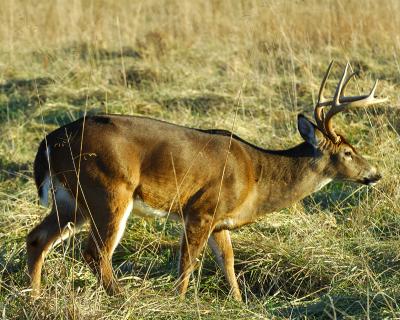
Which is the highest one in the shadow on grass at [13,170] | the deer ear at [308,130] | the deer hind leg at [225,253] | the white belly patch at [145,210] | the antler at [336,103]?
the antler at [336,103]

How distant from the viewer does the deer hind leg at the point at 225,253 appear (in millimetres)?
5859

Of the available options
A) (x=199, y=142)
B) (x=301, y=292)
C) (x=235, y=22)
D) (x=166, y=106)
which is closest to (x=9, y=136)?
(x=166, y=106)

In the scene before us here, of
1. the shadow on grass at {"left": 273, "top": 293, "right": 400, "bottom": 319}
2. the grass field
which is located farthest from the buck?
the shadow on grass at {"left": 273, "top": 293, "right": 400, "bottom": 319}

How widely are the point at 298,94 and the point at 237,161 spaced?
154 inches

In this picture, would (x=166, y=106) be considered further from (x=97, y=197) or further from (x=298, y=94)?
(x=97, y=197)

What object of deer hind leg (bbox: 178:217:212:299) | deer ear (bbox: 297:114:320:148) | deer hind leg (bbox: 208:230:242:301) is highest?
deer ear (bbox: 297:114:320:148)

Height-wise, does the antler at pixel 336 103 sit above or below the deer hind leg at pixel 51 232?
above

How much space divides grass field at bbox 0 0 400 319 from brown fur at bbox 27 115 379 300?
0.58 feet

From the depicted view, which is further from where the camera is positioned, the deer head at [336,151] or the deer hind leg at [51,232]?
the deer head at [336,151]

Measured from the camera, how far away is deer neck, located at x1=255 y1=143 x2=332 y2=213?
6266 millimetres

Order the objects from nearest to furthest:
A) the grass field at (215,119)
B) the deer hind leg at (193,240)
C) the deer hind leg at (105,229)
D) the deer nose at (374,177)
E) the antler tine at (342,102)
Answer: the grass field at (215,119), the deer hind leg at (105,229), the deer hind leg at (193,240), the antler tine at (342,102), the deer nose at (374,177)

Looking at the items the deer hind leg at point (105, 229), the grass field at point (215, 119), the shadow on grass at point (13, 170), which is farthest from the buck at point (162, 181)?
the shadow on grass at point (13, 170)

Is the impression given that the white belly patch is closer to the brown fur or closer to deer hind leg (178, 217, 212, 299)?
the brown fur

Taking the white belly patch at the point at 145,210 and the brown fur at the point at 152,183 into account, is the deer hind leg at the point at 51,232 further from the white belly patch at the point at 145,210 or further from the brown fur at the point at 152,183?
the white belly patch at the point at 145,210
